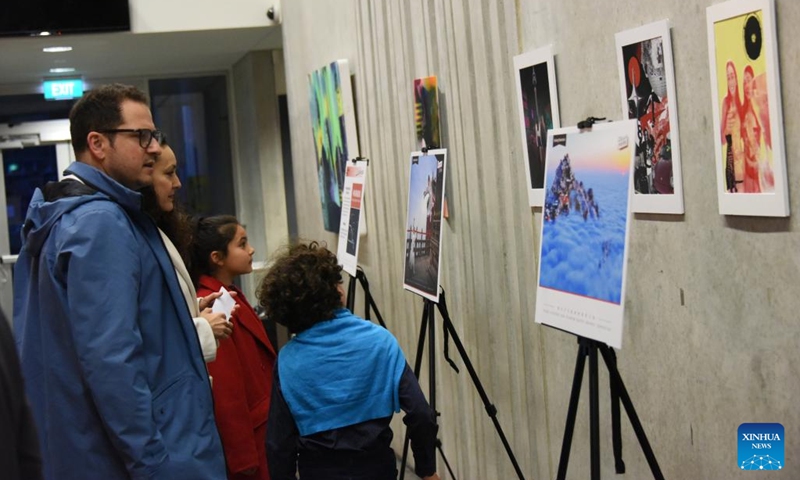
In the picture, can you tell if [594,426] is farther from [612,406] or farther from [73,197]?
[73,197]

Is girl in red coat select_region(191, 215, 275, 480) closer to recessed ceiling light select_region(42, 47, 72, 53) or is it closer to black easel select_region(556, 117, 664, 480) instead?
black easel select_region(556, 117, 664, 480)

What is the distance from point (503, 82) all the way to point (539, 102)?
336mm

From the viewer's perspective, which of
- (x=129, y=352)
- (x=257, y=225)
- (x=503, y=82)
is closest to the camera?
(x=129, y=352)

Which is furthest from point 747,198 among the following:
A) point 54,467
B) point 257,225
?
point 257,225

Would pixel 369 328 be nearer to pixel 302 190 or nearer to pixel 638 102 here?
pixel 638 102

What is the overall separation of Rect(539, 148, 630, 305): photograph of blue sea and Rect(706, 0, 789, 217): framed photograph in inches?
12.8

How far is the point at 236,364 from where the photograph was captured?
369 centimetres

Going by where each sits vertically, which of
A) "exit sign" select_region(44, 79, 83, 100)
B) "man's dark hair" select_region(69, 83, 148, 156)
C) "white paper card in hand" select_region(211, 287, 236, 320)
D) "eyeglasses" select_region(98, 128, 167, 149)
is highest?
"exit sign" select_region(44, 79, 83, 100)

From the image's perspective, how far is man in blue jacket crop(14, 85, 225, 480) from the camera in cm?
A: 239

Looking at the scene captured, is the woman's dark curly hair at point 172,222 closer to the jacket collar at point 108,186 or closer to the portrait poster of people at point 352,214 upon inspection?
the jacket collar at point 108,186

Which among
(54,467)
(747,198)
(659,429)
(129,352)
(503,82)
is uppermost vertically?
(503,82)

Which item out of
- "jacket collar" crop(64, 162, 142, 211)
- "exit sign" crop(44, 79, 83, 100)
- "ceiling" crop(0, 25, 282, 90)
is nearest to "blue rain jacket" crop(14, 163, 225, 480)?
"jacket collar" crop(64, 162, 142, 211)

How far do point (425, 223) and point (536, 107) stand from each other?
2.31 ft

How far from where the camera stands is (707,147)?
2.89m
